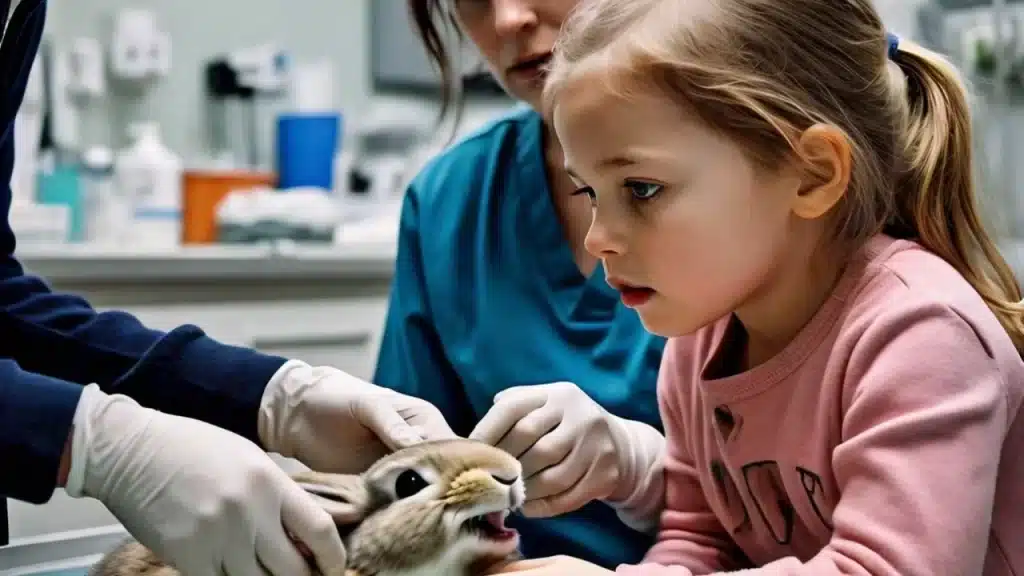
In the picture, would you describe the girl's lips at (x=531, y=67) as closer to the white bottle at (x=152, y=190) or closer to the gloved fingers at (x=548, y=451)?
the gloved fingers at (x=548, y=451)

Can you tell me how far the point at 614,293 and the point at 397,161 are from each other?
145 cm

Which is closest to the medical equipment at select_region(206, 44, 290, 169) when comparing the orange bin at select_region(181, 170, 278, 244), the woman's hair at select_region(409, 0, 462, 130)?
the orange bin at select_region(181, 170, 278, 244)

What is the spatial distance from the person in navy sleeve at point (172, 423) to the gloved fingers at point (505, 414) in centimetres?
4

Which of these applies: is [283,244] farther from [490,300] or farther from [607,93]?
[607,93]

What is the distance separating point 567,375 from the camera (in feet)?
3.56

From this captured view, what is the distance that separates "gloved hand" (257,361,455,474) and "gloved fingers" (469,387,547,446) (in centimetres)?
3

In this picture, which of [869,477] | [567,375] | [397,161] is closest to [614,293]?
[567,375]

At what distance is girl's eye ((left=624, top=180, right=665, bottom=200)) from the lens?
0.75 metres

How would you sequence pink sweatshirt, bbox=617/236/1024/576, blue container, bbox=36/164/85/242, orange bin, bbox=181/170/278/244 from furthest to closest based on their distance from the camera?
orange bin, bbox=181/170/278/244, blue container, bbox=36/164/85/242, pink sweatshirt, bbox=617/236/1024/576

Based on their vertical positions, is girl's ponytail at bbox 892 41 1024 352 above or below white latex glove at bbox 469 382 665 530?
→ above

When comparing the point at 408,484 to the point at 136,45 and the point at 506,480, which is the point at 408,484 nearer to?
the point at 506,480

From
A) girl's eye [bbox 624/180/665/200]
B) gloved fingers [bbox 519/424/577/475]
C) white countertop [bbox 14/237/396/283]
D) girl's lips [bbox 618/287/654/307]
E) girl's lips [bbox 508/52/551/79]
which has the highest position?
girl's lips [bbox 508/52/551/79]

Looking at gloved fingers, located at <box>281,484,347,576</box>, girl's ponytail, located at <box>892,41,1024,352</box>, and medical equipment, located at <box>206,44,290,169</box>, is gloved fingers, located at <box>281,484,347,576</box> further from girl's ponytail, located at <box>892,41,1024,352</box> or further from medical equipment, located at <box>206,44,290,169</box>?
medical equipment, located at <box>206,44,290,169</box>

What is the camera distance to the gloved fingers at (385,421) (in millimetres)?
840
